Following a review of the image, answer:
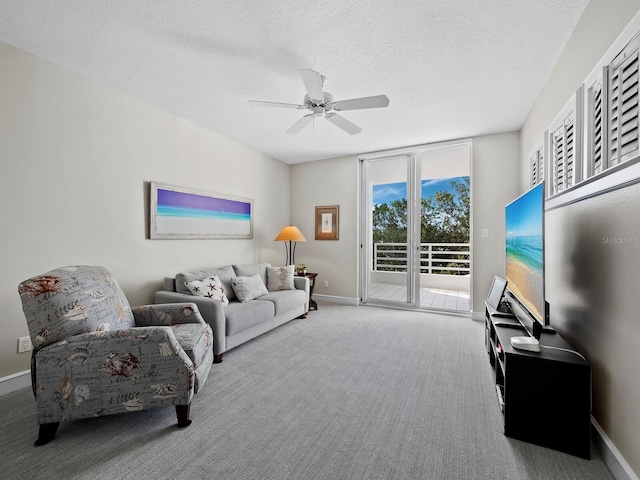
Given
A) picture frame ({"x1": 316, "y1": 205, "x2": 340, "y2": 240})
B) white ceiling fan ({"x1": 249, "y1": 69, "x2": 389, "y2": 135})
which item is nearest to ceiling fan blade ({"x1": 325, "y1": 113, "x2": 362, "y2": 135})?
white ceiling fan ({"x1": 249, "y1": 69, "x2": 389, "y2": 135})

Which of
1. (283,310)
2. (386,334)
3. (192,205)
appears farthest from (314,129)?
(386,334)

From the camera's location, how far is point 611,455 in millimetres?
1406

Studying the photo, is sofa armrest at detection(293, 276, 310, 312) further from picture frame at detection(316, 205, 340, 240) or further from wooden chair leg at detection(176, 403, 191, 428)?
wooden chair leg at detection(176, 403, 191, 428)

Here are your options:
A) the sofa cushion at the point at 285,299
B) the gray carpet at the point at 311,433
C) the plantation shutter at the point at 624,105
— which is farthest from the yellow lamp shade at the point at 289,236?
the plantation shutter at the point at 624,105

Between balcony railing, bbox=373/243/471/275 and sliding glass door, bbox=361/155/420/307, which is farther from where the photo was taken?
balcony railing, bbox=373/243/471/275

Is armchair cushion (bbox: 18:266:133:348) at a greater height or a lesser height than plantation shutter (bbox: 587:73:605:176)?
lesser

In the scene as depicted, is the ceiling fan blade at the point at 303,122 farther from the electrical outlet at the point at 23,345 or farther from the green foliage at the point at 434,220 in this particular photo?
the electrical outlet at the point at 23,345

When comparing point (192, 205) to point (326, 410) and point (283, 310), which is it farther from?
point (326, 410)

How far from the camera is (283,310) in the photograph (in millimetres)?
3609

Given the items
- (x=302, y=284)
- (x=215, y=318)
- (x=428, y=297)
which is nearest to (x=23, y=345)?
(x=215, y=318)

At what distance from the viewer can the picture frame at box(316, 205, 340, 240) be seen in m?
5.18

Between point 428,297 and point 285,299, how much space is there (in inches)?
119

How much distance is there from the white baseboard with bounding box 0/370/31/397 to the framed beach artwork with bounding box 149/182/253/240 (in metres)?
1.49

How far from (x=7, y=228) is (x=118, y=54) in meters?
1.57
